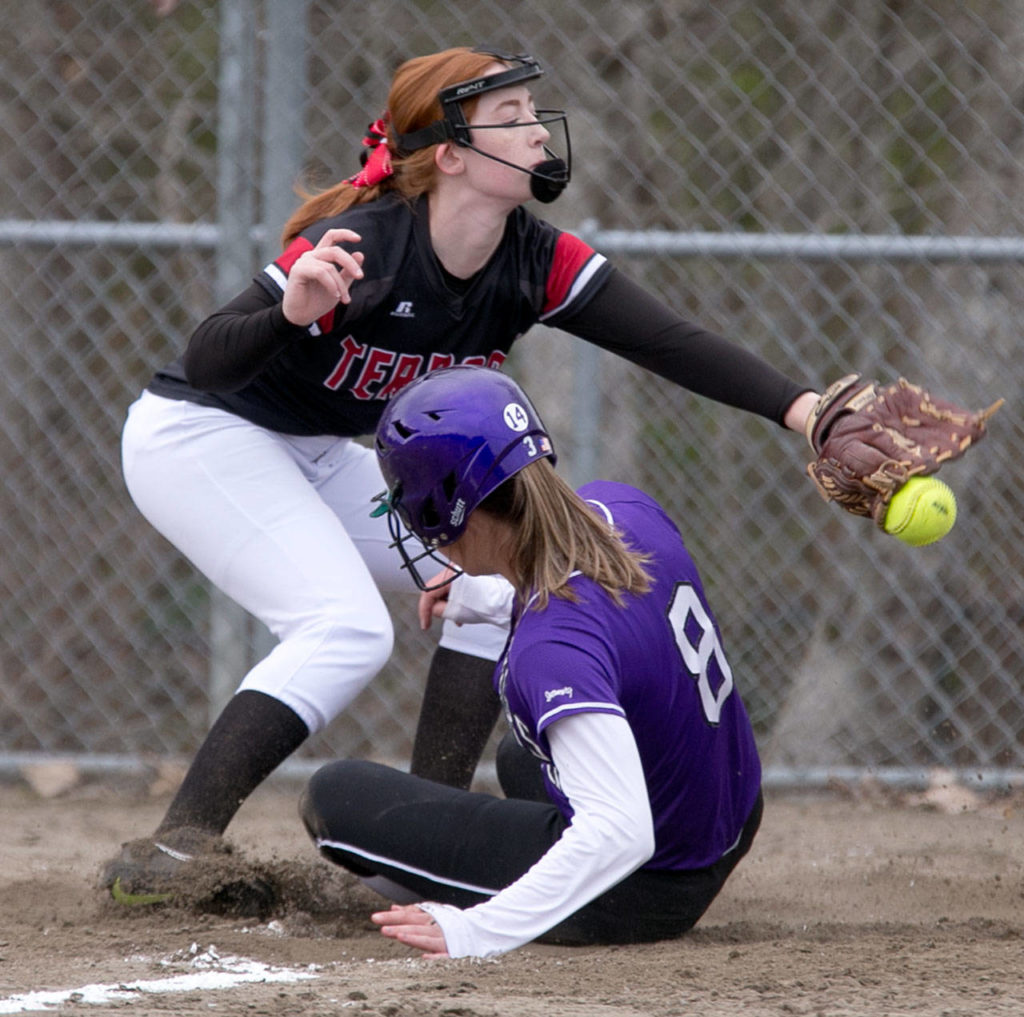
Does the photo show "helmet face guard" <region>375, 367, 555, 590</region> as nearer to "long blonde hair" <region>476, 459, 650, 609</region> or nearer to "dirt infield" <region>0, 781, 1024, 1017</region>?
"long blonde hair" <region>476, 459, 650, 609</region>

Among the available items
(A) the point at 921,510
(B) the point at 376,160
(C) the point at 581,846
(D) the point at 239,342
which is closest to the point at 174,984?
(C) the point at 581,846

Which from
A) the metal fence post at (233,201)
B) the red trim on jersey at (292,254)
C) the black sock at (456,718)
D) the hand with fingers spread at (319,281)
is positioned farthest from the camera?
the metal fence post at (233,201)

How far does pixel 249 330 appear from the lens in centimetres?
287

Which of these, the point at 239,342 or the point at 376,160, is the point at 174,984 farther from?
the point at 376,160

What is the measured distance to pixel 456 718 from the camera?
3.40 m

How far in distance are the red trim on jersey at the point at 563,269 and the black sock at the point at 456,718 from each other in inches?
33.7

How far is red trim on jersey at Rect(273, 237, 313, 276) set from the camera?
299cm

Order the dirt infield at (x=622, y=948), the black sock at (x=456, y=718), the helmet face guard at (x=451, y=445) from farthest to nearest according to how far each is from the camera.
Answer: the black sock at (x=456, y=718) < the helmet face guard at (x=451, y=445) < the dirt infield at (x=622, y=948)

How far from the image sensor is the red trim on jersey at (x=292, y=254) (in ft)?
9.82

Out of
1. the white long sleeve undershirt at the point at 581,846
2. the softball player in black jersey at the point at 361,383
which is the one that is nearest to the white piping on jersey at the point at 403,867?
the softball player in black jersey at the point at 361,383

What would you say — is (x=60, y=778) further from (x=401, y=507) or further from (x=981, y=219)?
(x=981, y=219)

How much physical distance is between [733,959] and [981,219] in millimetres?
3009

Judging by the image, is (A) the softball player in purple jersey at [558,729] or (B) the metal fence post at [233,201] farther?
(B) the metal fence post at [233,201]

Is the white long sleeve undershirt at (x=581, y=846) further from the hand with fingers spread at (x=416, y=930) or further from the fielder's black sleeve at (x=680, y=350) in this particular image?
the fielder's black sleeve at (x=680, y=350)
